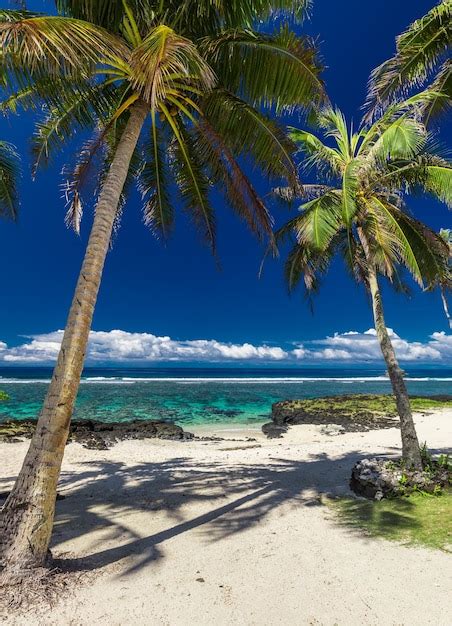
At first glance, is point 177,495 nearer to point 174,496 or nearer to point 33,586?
point 174,496

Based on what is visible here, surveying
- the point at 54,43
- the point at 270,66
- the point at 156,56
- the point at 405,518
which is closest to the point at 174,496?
the point at 405,518

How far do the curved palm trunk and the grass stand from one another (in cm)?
398

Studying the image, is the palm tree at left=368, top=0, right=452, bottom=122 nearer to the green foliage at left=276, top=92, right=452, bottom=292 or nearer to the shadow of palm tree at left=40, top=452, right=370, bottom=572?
the green foliage at left=276, top=92, right=452, bottom=292

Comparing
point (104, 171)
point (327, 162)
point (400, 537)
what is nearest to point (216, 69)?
point (104, 171)

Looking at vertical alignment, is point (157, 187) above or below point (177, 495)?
above

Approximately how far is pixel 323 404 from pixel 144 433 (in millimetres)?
13582

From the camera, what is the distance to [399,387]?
723 centimetres

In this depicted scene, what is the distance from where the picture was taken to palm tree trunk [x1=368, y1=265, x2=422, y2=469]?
6.84 meters

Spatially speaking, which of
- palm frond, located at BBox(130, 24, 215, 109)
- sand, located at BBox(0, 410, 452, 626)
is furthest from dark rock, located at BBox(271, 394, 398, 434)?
palm frond, located at BBox(130, 24, 215, 109)

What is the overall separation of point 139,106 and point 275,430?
51.2 ft

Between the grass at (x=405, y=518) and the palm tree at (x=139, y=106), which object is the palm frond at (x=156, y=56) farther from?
the grass at (x=405, y=518)

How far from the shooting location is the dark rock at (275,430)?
54.6 ft

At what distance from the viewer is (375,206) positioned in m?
7.58

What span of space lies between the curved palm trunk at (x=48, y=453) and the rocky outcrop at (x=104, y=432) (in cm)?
1027
